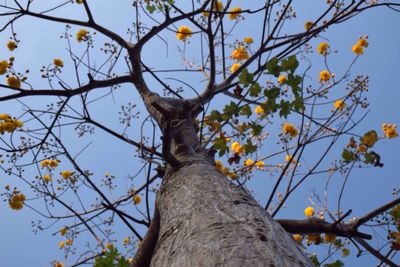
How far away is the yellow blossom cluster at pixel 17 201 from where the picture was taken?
143 inches

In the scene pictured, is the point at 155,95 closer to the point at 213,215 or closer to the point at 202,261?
the point at 213,215

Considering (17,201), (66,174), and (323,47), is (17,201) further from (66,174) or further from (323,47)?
(323,47)

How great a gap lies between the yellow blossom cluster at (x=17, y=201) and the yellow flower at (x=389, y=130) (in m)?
4.06

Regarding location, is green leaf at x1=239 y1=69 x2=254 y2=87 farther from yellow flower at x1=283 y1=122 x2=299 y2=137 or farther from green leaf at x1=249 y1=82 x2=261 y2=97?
yellow flower at x1=283 y1=122 x2=299 y2=137

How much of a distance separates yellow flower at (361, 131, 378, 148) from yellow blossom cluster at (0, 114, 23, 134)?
10.1 feet

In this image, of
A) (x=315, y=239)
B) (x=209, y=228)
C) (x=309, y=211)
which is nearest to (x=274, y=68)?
(x=209, y=228)

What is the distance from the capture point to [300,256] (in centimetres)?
95

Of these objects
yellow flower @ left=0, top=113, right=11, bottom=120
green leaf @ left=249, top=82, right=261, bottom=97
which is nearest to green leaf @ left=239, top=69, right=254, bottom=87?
green leaf @ left=249, top=82, right=261, bottom=97

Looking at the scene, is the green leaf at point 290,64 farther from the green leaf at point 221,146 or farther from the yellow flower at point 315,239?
the yellow flower at point 315,239

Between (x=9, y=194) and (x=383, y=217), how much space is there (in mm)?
3483

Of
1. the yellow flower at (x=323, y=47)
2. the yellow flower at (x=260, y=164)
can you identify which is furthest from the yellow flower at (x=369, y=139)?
the yellow flower at (x=323, y=47)

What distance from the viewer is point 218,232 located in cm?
104

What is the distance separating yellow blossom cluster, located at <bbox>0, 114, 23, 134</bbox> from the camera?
3391 mm

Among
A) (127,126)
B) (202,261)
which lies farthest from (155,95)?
(202,261)
